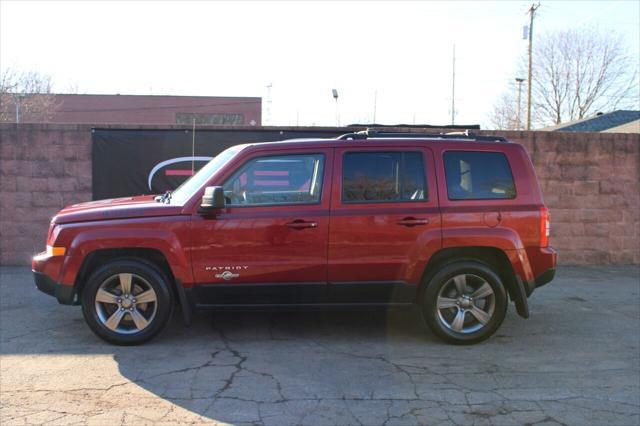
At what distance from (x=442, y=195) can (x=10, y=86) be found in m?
32.2

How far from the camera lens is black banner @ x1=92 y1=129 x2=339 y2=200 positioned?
30.4 ft

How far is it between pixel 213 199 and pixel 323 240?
110 centimetres

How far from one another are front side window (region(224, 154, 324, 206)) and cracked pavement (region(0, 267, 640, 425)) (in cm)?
141

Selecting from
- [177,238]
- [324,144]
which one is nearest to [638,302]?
[324,144]

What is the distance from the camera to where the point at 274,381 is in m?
4.55

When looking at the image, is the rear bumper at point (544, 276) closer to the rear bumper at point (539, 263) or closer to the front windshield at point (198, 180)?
the rear bumper at point (539, 263)

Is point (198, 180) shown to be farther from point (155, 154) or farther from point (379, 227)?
point (155, 154)

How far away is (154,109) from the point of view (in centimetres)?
4534

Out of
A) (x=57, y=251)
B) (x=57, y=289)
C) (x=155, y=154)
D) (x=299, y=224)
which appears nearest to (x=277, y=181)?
(x=299, y=224)

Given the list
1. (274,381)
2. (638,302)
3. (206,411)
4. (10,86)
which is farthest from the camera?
(10,86)

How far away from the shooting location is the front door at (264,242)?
17.3ft

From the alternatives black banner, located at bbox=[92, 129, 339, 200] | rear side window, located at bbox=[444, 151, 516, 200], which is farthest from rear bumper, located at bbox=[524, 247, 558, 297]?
black banner, located at bbox=[92, 129, 339, 200]

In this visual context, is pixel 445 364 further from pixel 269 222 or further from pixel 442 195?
pixel 269 222

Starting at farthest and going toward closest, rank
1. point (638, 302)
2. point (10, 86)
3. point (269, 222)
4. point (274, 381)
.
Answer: point (10, 86)
point (638, 302)
point (269, 222)
point (274, 381)
